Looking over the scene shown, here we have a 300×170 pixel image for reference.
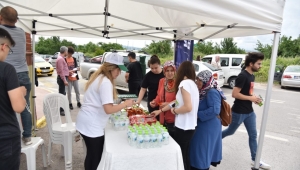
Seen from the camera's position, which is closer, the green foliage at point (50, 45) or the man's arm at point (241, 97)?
the man's arm at point (241, 97)

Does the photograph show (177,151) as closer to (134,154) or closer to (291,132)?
(134,154)

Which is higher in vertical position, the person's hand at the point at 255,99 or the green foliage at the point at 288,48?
the green foliage at the point at 288,48

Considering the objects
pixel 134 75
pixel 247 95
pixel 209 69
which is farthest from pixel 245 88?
pixel 209 69

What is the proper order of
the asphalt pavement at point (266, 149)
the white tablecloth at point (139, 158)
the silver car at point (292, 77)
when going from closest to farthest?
the white tablecloth at point (139, 158) → the asphalt pavement at point (266, 149) → the silver car at point (292, 77)

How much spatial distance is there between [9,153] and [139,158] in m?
1.03

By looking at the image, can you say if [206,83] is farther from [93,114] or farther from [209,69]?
[209,69]

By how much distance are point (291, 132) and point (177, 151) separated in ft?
15.2

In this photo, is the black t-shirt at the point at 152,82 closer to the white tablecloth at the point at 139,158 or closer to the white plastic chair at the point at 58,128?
the white plastic chair at the point at 58,128

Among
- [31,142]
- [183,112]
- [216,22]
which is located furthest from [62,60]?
[183,112]

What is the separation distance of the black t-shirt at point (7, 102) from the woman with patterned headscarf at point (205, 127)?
1861 millimetres

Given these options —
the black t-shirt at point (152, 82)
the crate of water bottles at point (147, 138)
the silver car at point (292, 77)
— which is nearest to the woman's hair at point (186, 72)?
the crate of water bottles at point (147, 138)

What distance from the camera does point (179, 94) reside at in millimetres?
2391

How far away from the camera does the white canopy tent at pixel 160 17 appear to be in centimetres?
209

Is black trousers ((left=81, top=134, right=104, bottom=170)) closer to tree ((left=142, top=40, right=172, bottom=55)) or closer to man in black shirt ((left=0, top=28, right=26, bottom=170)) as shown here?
man in black shirt ((left=0, top=28, right=26, bottom=170))
